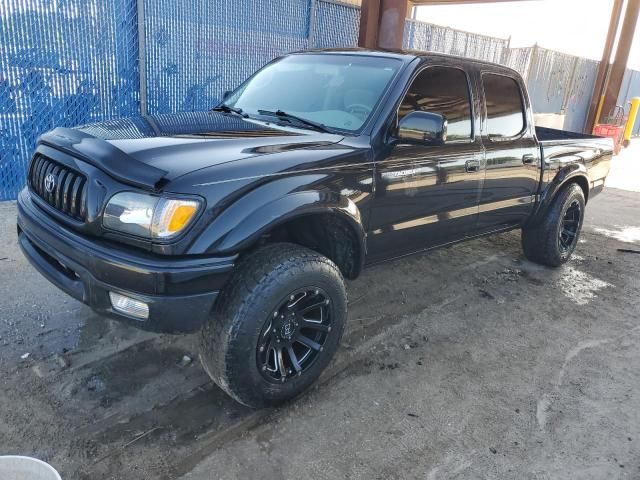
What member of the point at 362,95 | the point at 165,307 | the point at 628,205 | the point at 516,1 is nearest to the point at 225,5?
the point at 362,95

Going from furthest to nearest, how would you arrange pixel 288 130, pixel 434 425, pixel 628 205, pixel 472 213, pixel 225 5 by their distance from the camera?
1. pixel 628 205
2. pixel 225 5
3. pixel 472 213
4. pixel 288 130
5. pixel 434 425

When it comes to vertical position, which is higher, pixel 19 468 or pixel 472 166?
pixel 472 166

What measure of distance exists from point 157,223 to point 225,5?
5.65 metres

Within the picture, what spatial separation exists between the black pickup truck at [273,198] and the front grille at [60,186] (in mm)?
11

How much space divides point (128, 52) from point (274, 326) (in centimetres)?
490

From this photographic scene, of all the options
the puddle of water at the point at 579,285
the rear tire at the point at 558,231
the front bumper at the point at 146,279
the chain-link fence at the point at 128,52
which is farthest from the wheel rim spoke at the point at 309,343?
the chain-link fence at the point at 128,52

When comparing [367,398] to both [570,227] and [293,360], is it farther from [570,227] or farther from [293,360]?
[570,227]

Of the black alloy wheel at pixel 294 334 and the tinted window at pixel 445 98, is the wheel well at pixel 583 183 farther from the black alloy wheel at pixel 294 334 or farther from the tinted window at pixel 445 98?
the black alloy wheel at pixel 294 334

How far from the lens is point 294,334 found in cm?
265

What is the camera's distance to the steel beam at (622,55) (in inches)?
458

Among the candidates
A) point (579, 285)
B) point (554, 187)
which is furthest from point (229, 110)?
point (579, 285)

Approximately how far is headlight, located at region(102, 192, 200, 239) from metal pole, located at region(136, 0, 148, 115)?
4.46m

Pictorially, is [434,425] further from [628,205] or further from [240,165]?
[628,205]

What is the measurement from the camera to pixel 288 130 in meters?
3.04
